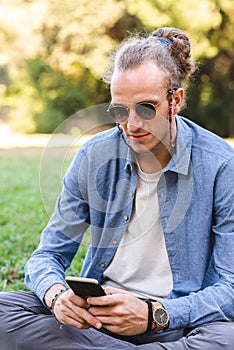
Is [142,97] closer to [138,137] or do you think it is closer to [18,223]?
[138,137]

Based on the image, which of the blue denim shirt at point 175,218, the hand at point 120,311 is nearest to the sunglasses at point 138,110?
the blue denim shirt at point 175,218

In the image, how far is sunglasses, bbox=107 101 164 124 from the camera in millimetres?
2336

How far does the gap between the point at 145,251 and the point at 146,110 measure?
581 millimetres

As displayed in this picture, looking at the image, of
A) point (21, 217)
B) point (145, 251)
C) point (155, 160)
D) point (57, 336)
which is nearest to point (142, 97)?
point (155, 160)

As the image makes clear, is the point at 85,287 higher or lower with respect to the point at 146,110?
lower

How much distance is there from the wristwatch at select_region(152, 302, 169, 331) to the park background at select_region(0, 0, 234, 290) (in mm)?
9223

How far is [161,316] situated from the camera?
2.22 meters

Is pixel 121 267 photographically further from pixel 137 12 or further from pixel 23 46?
pixel 23 46

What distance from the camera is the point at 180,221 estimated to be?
8.04 feet

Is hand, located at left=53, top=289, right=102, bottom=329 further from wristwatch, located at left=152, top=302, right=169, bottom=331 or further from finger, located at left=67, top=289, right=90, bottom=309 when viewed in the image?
wristwatch, located at left=152, top=302, right=169, bottom=331

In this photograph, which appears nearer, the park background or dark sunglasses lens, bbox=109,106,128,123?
dark sunglasses lens, bbox=109,106,128,123

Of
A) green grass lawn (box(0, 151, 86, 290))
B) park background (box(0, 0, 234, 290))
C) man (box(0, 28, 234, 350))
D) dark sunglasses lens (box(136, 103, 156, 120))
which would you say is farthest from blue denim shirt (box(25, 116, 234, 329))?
park background (box(0, 0, 234, 290))

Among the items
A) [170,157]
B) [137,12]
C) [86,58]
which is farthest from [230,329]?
[86,58]

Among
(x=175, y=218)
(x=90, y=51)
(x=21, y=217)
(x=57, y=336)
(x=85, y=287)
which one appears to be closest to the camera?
(x=85, y=287)
